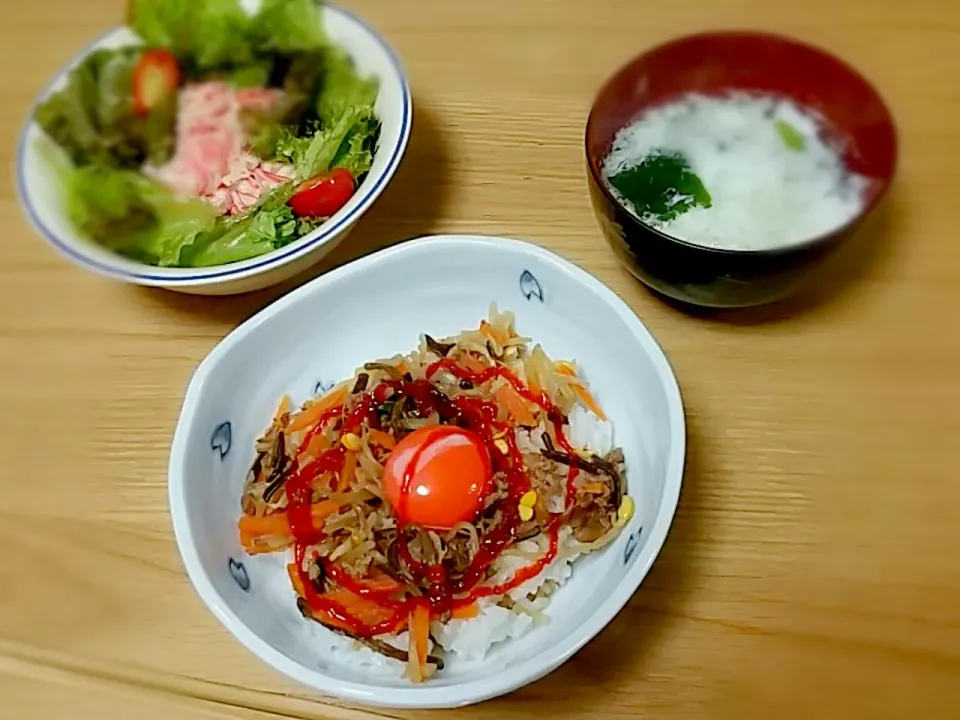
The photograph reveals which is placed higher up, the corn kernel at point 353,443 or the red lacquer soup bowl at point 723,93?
the red lacquer soup bowl at point 723,93

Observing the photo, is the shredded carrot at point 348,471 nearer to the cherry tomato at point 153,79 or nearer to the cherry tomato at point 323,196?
the cherry tomato at point 323,196

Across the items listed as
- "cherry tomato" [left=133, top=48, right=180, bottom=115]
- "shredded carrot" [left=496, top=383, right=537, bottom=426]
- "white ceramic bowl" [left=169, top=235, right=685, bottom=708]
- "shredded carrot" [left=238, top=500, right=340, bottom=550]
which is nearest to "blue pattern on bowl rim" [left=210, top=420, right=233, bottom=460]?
"white ceramic bowl" [left=169, top=235, right=685, bottom=708]

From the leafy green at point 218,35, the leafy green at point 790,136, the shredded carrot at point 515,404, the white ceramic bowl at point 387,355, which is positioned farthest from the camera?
the leafy green at point 218,35

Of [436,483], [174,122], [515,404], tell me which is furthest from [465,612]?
[174,122]

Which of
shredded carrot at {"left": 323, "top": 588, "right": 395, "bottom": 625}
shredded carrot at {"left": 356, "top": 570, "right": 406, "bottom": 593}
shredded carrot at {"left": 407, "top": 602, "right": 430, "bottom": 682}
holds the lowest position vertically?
shredded carrot at {"left": 407, "top": 602, "right": 430, "bottom": 682}

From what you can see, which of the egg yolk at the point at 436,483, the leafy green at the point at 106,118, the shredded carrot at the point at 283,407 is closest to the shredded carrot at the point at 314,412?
the shredded carrot at the point at 283,407

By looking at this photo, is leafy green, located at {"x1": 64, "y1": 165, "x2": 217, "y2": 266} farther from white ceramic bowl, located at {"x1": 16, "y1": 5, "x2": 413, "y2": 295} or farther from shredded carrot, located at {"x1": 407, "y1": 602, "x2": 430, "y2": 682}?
shredded carrot, located at {"x1": 407, "y1": 602, "x2": 430, "y2": 682}

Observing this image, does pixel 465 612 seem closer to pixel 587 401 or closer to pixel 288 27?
pixel 587 401
